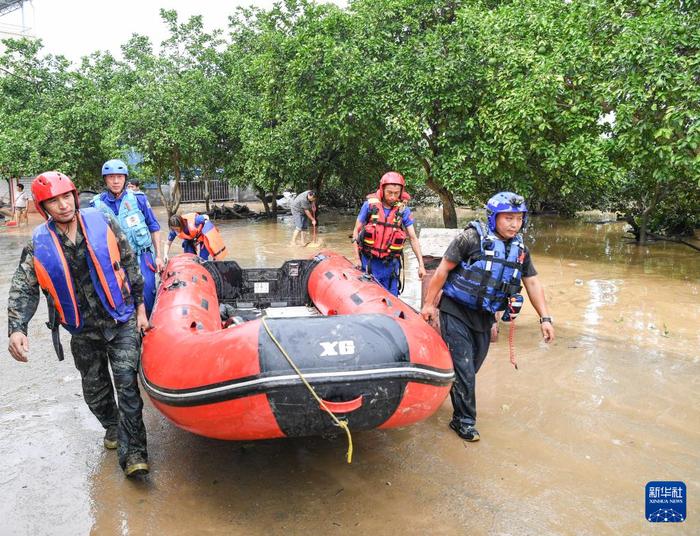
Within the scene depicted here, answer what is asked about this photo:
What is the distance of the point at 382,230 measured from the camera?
4.51m

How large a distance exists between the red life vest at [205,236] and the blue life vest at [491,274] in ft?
10.3

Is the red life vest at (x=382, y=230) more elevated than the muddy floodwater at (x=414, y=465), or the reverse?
the red life vest at (x=382, y=230)

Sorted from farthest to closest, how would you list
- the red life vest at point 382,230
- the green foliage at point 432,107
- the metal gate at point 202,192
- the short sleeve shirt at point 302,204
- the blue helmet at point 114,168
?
the metal gate at point 202,192, the short sleeve shirt at point 302,204, the green foliage at point 432,107, the red life vest at point 382,230, the blue helmet at point 114,168

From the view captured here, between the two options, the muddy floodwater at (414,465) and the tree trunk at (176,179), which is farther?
the tree trunk at (176,179)

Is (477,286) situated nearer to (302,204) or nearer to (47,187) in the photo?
(47,187)

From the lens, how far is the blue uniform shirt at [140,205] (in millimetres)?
4234

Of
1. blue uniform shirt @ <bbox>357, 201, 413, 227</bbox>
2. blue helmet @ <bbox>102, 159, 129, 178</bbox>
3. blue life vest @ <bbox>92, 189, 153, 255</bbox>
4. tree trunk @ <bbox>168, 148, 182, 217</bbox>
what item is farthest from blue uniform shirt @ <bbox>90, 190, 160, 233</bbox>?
tree trunk @ <bbox>168, 148, 182, 217</bbox>

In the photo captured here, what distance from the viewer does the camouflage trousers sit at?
2.92 m

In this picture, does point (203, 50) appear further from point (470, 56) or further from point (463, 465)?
point (463, 465)

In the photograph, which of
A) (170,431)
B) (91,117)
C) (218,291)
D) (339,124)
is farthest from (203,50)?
Result: (170,431)

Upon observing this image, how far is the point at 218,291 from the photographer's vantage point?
5.05 metres

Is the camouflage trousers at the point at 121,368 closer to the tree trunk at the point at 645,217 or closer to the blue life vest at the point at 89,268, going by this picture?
the blue life vest at the point at 89,268

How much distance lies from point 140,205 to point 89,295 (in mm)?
1760

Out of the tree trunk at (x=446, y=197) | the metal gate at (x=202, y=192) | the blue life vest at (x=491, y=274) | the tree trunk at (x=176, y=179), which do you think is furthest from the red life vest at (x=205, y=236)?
the metal gate at (x=202, y=192)
